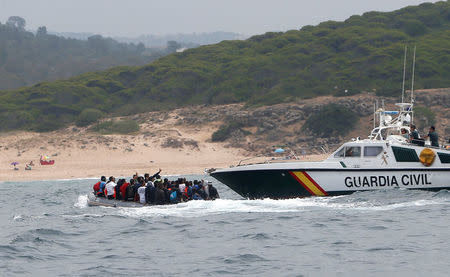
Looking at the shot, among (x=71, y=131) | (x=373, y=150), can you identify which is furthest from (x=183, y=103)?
(x=373, y=150)

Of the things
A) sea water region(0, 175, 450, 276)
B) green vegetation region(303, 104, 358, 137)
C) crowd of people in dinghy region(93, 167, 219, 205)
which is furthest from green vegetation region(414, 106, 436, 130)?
crowd of people in dinghy region(93, 167, 219, 205)

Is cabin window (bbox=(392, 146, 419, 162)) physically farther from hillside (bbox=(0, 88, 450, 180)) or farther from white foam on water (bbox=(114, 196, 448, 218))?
hillside (bbox=(0, 88, 450, 180))

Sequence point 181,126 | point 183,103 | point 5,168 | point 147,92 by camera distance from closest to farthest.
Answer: point 5,168 → point 181,126 → point 183,103 → point 147,92

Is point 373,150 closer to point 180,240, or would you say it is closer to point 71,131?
point 180,240

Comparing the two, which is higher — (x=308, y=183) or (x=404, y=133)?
(x=404, y=133)

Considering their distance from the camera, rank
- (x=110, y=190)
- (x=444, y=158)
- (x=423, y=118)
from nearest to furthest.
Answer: (x=444, y=158) → (x=110, y=190) → (x=423, y=118)

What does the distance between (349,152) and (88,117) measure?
133 ft

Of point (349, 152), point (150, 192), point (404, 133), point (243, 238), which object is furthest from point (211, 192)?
point (243, 238)

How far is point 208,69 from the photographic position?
71.9m

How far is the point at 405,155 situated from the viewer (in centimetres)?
2288

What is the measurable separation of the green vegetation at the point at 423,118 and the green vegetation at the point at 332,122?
14.5 ft

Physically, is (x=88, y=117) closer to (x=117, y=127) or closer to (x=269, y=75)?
(x=117, y=127)

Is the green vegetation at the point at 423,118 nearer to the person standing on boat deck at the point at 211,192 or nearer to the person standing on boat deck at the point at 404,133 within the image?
the person standing on boat deck at the point at 404,133

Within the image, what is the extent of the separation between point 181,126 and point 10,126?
47.4 ft
